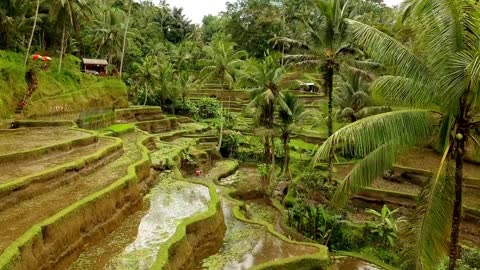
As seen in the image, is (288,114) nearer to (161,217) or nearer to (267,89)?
(267,89)

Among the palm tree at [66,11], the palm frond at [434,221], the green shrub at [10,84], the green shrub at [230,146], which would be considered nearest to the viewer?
the palm frond at [434,221]

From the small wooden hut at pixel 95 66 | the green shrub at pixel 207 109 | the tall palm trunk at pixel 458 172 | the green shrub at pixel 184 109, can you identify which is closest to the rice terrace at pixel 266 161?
the tall palm trunk at pixel 458 172

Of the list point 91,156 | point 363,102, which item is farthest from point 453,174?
point 363,102

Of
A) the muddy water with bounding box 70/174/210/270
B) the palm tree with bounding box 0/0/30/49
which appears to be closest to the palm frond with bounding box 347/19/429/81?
the muddy water with bounding box 70/174/210/270

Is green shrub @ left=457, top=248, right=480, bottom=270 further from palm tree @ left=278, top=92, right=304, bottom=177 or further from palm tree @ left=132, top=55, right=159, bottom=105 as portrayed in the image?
palm tree @ left=132, top=55, right=159, bottom=105

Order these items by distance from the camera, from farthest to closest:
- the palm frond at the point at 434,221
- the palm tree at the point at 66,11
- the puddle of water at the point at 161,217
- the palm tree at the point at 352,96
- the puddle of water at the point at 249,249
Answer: the palm tree at the point at 66,11
the palm tree at the point at 352,96
the puddle of water at the point at 249,249
the puddle of water at the point at 161,217
the palm frond at the point at 434,221

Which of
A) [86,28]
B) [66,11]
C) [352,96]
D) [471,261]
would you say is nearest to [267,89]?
[352,96]

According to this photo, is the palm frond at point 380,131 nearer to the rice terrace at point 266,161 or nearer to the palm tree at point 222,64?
the rice terrace at point 266,161
